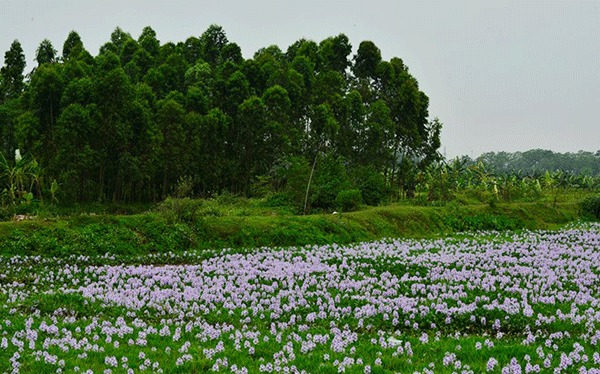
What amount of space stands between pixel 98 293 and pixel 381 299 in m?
5.87

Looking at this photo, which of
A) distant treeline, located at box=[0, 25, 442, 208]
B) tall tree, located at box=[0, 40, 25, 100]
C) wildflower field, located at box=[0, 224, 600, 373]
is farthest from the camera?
tall tree, located at box=[0, 40, 25, 100]

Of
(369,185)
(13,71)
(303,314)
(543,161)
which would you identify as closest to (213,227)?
(303,314)

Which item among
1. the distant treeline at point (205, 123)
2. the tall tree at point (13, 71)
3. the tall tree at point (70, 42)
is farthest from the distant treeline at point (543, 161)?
the tall tree at point (13, 71)

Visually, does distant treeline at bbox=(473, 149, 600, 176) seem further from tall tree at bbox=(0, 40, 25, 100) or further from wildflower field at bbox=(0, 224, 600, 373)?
wildflower field at bbox=(0, 224, 600, 373)

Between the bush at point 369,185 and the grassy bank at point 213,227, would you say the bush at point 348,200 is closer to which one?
the grassy bank at point 213,227

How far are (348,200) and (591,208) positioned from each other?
18.2 meters

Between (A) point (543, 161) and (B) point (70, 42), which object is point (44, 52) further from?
(A) point (543, 161)

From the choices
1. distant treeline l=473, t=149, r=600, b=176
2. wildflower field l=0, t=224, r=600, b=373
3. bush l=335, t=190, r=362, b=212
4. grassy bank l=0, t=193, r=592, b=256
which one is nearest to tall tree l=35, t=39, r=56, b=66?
grassy bank l=0, t=193, r=592, b=256

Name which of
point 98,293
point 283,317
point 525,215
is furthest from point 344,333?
point 525,215

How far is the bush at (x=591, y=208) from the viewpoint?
37.2m

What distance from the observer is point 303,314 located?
10.3 metres

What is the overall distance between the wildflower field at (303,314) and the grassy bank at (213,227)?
1.57 meters

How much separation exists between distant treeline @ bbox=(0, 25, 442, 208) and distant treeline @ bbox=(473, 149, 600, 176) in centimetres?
8947

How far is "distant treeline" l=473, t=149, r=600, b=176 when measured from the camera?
446 feet
